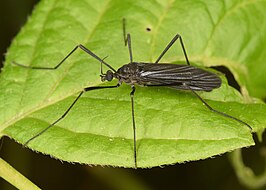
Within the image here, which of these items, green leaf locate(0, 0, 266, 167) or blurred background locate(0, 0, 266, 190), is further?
blurred background locate(0, 0, 266, 190)

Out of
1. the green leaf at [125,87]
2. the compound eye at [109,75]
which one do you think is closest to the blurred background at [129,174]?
the green leaf at [125,87]

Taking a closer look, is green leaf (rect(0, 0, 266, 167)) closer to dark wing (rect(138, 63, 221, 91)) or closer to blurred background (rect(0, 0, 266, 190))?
dark wing (rect(138, 63, 221, 91))

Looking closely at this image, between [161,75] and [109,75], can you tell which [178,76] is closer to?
[161,75]

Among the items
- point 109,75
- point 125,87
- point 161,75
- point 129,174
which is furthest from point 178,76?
point 129,174

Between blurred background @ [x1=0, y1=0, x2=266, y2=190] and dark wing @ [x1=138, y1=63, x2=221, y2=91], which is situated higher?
dark wing @ [x1=138, y1=63, x2=221, y2=91]

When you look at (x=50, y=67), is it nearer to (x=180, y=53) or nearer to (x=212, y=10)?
(x=180, y=53)

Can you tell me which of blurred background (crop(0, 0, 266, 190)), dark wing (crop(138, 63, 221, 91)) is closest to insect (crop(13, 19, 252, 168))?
dark wing (crop(138, 63, 221, 91))
